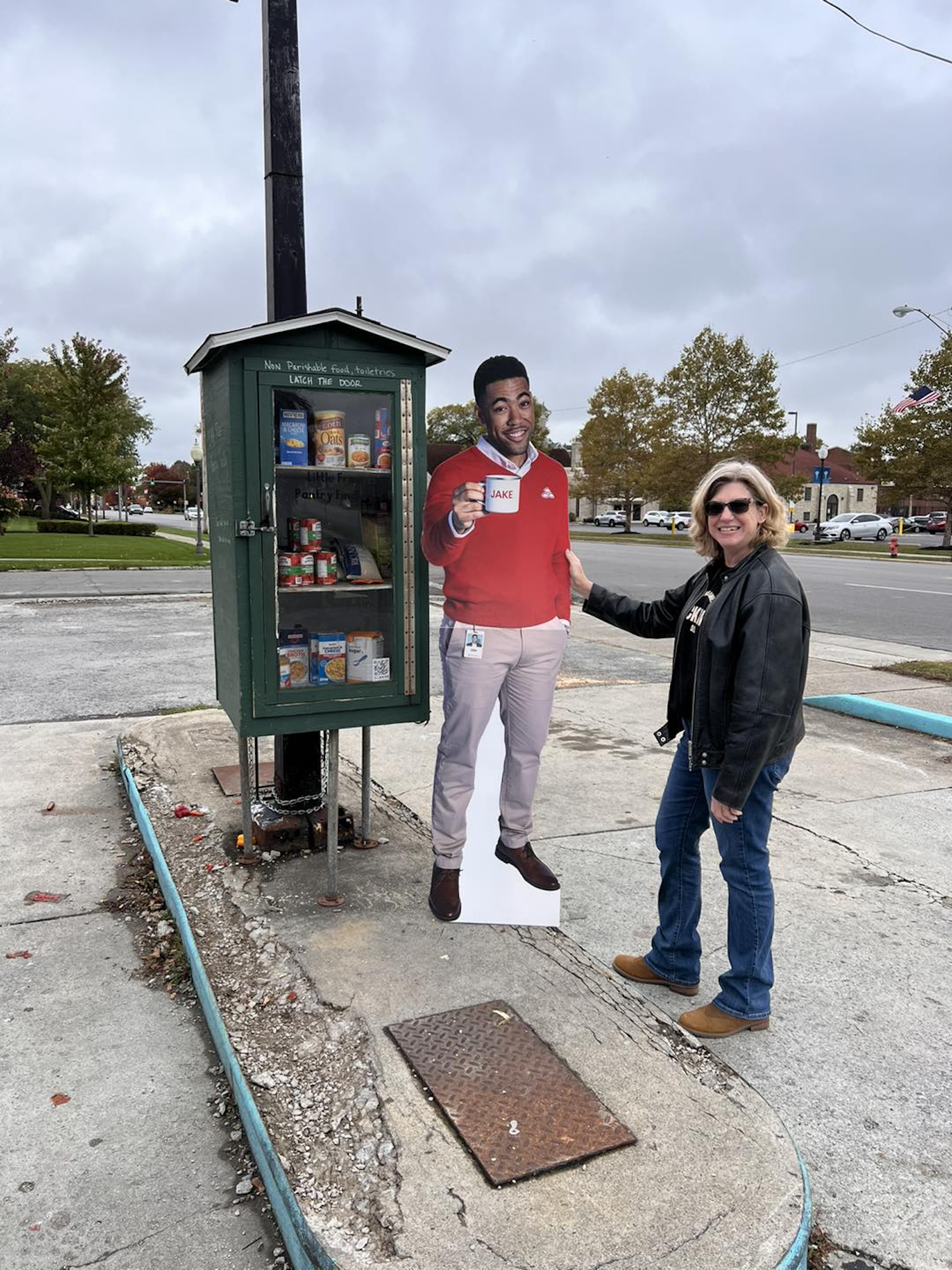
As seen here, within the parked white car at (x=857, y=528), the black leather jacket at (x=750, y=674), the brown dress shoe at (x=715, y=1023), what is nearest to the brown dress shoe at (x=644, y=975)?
the brown dress shoe at (x=715, y=1023)

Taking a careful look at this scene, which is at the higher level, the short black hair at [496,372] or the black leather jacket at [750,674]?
the short black hair at [496,372]

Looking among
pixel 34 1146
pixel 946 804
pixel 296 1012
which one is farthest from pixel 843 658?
pixel 34 1146

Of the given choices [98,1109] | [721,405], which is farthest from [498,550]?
[721,405]

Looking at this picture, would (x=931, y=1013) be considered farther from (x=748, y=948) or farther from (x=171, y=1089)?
(x=171, y=1089)

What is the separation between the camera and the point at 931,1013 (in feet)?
10.6

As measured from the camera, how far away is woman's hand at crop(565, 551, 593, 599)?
12.4ft

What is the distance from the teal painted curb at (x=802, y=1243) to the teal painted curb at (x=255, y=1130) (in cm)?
102

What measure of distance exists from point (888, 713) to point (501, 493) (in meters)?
5.17

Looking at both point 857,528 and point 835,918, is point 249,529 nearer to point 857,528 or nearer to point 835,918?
point 835,918

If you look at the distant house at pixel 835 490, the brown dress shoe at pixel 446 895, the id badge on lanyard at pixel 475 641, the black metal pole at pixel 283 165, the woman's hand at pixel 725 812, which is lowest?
the brown dress shoe at pixel 446 895

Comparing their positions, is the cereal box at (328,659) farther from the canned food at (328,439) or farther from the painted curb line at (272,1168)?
the painted curb line at (272,1168)

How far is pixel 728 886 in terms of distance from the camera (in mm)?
3066

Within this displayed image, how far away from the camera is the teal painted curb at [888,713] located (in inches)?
274

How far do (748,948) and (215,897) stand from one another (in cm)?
221
